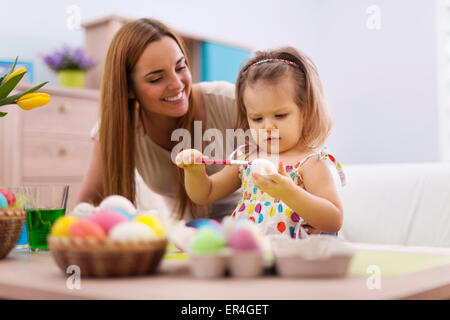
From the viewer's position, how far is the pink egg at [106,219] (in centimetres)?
65

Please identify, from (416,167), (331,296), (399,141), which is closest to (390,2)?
(399,141)

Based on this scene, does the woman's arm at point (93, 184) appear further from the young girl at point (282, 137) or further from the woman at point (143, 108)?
the young girl at point (282, 137)

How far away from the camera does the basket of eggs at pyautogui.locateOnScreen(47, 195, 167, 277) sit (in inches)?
24.5

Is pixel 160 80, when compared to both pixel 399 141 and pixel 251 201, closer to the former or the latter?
pixel 251 201

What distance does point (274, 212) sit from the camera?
1253 mm

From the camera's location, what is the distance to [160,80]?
1.57 m

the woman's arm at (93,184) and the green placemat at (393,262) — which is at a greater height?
the woman's arm at (93,184)

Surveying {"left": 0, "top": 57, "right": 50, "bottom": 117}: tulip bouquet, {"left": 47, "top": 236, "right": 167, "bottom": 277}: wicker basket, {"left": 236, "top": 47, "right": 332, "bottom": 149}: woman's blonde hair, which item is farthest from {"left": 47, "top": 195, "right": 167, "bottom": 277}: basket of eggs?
{"left": 236, "top": 47, "right": 332, "bottom": 149}: woman's blonde hair

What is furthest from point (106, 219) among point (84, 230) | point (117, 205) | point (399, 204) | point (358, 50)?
point (358, 50)

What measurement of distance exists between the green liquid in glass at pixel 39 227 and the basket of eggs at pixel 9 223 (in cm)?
5

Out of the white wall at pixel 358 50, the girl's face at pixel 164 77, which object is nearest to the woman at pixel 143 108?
the girl's face at pixel 164 77

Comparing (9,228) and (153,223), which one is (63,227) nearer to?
(153,223)

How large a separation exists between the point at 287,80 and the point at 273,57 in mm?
129

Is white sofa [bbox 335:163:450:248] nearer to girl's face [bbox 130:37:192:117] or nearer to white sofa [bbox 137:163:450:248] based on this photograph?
white sofa [bbox 137:163:450:248]
